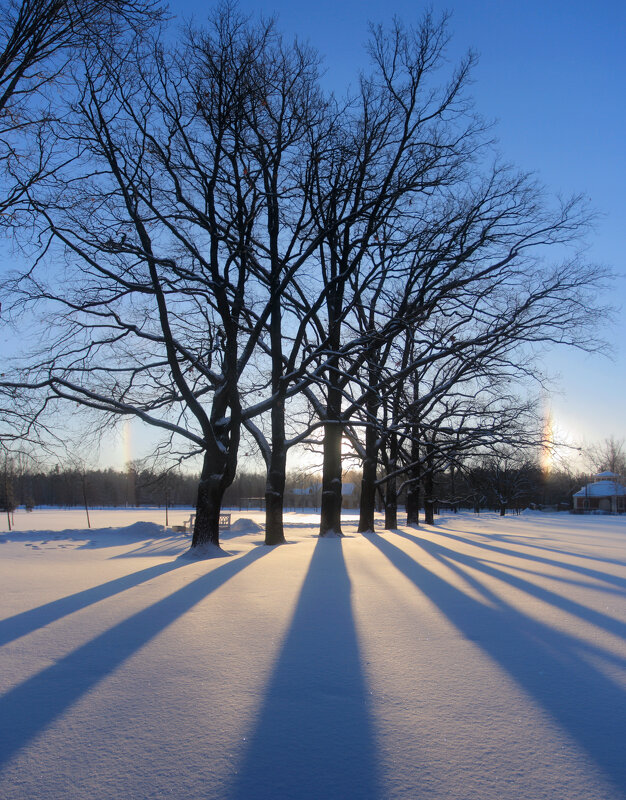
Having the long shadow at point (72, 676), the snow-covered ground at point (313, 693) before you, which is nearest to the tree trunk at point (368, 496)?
the snow-covered ground at point (313, 693)

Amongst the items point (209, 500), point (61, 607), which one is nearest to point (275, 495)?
point (209, 500)

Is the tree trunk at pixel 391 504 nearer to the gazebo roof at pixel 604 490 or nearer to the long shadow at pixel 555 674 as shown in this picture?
Answer: the long shadow at pixel 555 674

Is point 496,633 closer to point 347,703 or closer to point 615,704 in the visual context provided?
point 615,704

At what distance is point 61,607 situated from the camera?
5.60 metres

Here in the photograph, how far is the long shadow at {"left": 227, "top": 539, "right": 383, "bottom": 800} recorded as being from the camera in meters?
2.29

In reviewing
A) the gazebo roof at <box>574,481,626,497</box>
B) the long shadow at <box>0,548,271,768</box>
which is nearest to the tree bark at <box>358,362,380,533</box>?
the long shadow at <box>0,548,271,768</box>

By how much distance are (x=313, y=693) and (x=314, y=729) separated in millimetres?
466

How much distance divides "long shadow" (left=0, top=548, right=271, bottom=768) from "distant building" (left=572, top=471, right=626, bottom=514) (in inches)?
2570

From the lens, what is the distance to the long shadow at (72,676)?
282 centimetres

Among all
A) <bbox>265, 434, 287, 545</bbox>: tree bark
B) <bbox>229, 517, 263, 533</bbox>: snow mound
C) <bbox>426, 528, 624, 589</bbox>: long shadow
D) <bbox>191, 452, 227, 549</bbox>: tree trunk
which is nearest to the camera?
<bbox>426, 528, 624, 589</bbox>: long shadow

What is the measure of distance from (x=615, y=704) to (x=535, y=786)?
1143 mm

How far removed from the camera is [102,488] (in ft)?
397

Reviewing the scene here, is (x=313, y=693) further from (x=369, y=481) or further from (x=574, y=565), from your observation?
(x=369, y=481)

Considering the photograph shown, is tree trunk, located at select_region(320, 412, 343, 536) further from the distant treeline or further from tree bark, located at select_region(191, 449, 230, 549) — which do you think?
the distant treeline
